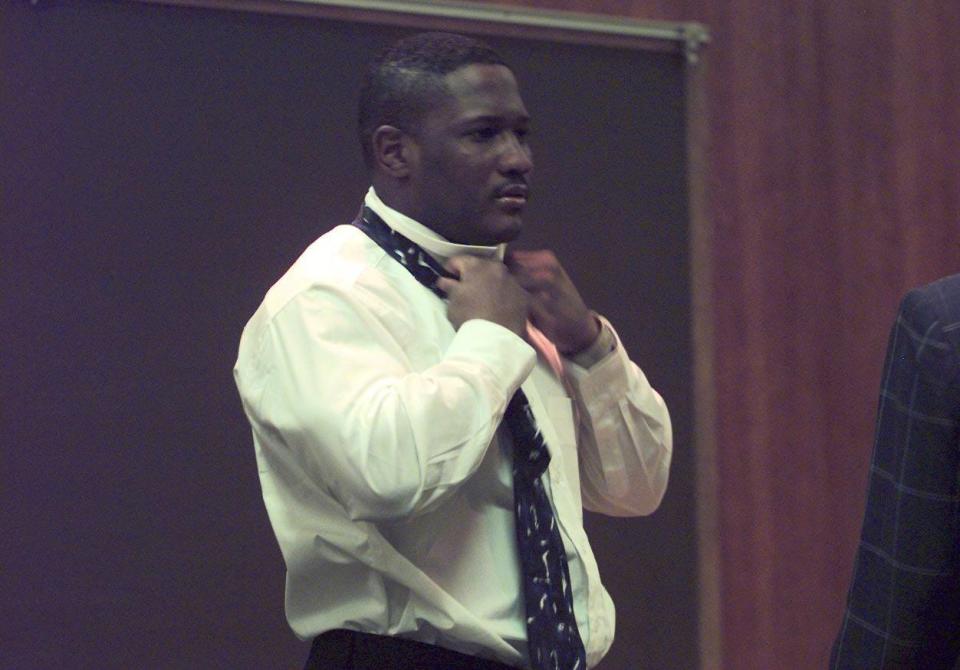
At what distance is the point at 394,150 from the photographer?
1804mm

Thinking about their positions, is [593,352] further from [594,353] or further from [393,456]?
[393,456]

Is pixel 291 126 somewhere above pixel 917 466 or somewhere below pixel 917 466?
above

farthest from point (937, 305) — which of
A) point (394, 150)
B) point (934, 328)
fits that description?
point (394, 150)

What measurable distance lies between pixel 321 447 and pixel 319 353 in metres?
0.11

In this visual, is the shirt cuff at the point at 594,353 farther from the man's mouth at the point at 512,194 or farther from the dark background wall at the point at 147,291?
the dark background wall at the point at 147,291

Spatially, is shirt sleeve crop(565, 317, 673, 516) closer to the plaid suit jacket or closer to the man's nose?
the man's nose

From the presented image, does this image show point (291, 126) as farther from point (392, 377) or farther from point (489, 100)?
point (392, 377)

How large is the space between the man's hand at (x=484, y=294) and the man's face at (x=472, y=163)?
0.06 metres

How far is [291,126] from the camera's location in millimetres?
2535

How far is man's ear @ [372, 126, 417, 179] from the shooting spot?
5.87ft

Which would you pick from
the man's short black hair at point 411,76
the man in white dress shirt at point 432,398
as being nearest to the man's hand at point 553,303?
the man in white dress shirt at point 432,398

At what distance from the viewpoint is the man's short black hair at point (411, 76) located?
1780mm

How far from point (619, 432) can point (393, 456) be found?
0.48 m

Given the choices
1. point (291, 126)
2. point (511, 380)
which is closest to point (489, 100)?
point (511, 380)
